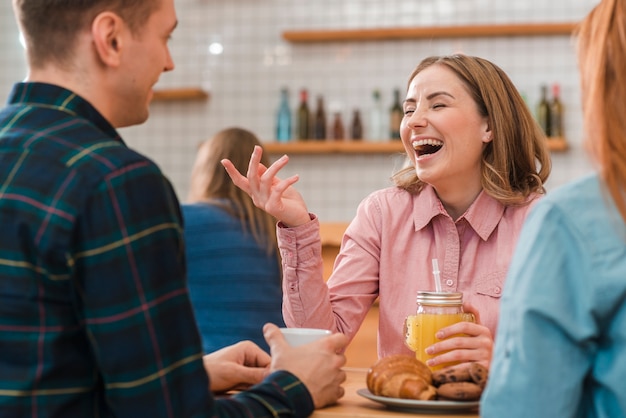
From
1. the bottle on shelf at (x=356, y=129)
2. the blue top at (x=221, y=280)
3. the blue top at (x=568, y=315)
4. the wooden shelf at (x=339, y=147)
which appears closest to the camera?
the blue top at (x=568, y=315)

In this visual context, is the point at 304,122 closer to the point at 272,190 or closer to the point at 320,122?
the point at 320,122

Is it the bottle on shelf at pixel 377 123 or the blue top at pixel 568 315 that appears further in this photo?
the bottle on shelf at pixel 377 123

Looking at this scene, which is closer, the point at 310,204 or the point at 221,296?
the point at 221,296

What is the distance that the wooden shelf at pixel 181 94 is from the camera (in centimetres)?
488

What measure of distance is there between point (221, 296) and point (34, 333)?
175 cm

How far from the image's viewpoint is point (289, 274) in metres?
1.79

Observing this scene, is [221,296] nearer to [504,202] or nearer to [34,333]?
[504,202]

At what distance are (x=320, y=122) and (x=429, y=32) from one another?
30.1 inches

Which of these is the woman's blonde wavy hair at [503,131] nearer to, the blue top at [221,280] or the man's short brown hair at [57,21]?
the blue top at [221,280]

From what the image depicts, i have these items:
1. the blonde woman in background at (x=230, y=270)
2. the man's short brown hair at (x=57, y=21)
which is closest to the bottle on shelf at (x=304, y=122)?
the blonde woman in background at (x=230, y=270)

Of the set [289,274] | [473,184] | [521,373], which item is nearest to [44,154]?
[521,373]

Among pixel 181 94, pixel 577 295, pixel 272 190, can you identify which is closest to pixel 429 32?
pixel 181 94

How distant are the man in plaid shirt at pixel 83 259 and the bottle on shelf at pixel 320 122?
3.63 meters

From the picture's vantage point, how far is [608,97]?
3.27ft
